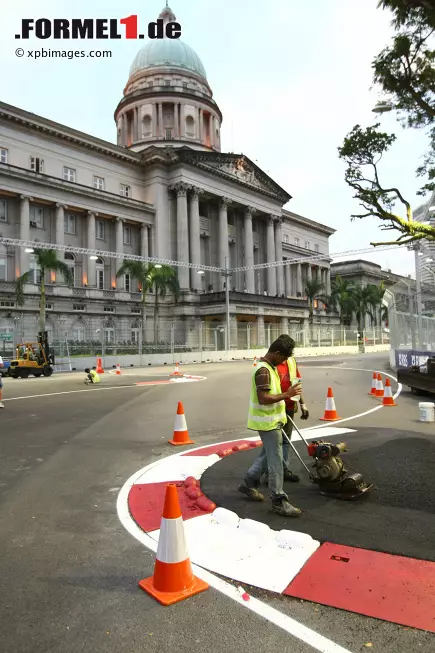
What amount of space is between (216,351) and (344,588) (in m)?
37.9

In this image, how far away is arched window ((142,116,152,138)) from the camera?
69.6 meters

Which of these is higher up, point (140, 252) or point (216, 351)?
point (140, 252)

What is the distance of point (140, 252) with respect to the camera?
176 feet

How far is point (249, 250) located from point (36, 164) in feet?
90.1

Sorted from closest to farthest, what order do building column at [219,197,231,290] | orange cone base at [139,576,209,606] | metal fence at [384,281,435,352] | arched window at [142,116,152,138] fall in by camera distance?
orange cone base at [139,576,209,606], metal fence at [384,281,435,352], building column at [219,197,231,290], arched window at [142,116,152,138]

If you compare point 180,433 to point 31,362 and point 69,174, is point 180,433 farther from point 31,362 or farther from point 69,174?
point 69,174

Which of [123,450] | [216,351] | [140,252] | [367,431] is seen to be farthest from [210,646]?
[140,252]

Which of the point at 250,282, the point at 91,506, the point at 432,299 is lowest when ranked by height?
the point at 91,506

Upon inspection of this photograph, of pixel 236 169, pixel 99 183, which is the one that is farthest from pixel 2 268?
pixel 236 169

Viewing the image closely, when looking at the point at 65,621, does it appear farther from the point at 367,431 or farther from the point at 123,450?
the point at 367,431

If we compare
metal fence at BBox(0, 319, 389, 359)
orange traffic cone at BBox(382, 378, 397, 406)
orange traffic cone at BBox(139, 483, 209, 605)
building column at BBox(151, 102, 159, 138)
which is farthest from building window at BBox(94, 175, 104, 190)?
orange traffic cone at BBox(139, 483, 209, 605)

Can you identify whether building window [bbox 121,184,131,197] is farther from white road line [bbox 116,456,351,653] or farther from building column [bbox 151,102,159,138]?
white road line [bbox 116,456,351,653]

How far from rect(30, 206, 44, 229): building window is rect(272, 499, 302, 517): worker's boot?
45454 millimetres

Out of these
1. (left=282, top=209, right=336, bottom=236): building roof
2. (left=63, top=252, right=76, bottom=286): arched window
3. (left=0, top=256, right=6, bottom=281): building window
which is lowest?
(left=0, top=256, right=6, bottom=281): building window
